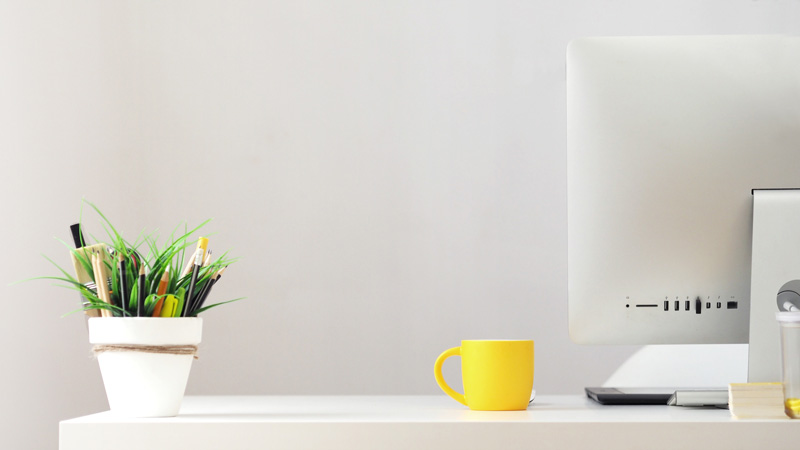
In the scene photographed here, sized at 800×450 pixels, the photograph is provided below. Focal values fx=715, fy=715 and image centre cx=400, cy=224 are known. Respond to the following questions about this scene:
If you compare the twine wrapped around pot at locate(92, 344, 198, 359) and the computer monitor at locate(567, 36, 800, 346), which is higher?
the computer monitor at locate(567, 36, 800, 346)

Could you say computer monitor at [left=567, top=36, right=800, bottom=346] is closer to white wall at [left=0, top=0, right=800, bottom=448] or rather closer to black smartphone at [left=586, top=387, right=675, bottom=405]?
black smartphone at [left=586, top=387, right=675, bottom=405]

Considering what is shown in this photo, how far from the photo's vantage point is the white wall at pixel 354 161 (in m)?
2.15

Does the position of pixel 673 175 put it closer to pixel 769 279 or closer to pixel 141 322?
pixel 769 279

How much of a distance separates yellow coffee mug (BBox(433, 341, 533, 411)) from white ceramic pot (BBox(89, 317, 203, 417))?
12.0 inches

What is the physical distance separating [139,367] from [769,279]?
2.31 feet

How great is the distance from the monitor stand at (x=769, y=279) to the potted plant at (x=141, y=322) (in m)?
0.63

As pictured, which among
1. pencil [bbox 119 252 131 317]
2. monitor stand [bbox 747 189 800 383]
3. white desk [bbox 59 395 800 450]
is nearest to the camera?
white desk [bbox 59 395 800 450]

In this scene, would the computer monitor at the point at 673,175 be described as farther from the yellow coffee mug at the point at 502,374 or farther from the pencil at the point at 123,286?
the pencil at the point at 123,286

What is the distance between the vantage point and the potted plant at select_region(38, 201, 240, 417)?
0.70 m

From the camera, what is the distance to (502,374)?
0.76 metres

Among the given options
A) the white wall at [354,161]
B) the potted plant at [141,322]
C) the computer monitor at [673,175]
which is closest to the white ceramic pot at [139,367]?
the potted plant at [141,322]

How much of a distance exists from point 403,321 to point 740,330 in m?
1.33

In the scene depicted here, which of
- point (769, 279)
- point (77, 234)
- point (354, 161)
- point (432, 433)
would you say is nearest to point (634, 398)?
point (769, 279)

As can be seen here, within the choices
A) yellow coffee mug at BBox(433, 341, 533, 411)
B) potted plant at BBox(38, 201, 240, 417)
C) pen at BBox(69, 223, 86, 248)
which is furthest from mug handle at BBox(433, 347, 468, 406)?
pen at BBox(69, 223, 86, 248)
